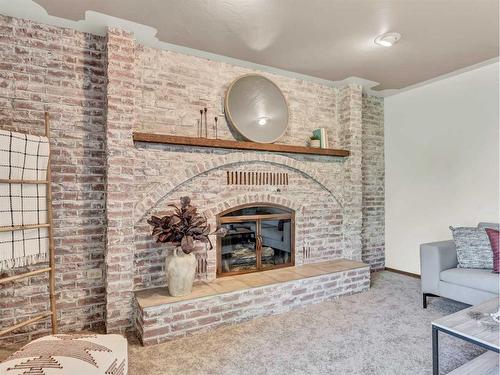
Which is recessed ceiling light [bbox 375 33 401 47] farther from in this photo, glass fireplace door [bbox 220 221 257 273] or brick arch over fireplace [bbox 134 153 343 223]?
glass fireplace door [bbox 220 221 257 273]

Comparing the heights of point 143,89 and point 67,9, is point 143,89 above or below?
below

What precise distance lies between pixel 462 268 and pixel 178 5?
3538mm

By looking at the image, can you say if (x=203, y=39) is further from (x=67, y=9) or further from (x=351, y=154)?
(x=351, y=154)

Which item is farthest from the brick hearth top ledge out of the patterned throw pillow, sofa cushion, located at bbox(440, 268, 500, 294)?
the patterned throw pillow

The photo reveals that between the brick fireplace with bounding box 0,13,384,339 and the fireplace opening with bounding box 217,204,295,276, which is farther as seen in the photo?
the fireplace opening with bounding box 217,204,295,276

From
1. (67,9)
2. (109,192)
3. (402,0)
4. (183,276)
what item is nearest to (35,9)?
(67,9)

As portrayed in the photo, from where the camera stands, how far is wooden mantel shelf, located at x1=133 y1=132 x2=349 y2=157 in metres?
2.79

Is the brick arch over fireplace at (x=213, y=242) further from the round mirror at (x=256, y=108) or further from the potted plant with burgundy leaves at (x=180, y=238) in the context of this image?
the round mirror at (x=256, y=108)

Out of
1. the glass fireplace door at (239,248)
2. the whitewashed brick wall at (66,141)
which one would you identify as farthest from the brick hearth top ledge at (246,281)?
the whitewashed brick wall at (66,141)

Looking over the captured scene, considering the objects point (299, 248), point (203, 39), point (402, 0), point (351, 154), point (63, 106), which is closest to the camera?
point (402, 0)

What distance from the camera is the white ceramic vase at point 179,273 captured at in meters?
2.64

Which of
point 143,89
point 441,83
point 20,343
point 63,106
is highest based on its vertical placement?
point 441,83

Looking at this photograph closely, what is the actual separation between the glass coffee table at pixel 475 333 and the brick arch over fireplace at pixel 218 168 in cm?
214

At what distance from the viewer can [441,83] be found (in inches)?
154
